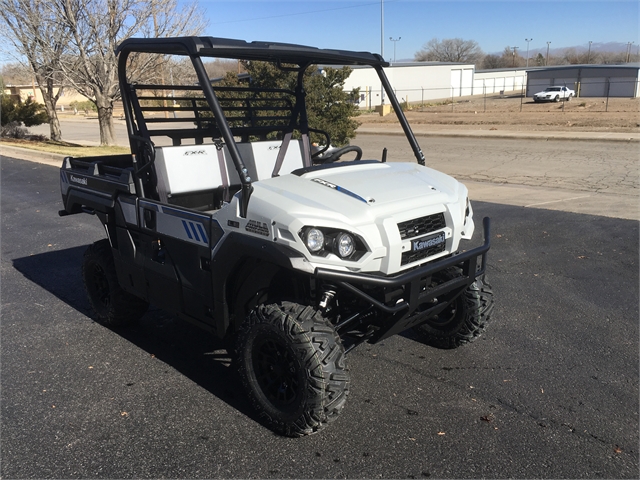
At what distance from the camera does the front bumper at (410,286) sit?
303cm

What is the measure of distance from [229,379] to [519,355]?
211cm

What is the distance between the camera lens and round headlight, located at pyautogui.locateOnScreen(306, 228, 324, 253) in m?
3.03

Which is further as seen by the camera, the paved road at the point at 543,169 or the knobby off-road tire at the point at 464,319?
the paved road at the point at 543,169

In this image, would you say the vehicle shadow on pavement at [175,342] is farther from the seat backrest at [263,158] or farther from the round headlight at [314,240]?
the seat backrest at [263,158]

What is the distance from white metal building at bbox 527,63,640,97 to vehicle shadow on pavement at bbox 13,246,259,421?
5498 centimetres

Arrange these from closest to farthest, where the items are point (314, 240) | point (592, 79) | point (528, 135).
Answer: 1. point (314, 240)
2. point (528, 135)
3. point (592, 79)

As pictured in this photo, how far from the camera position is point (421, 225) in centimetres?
338

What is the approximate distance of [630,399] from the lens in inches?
144

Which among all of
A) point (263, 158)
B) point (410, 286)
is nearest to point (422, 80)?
point (263, 158)

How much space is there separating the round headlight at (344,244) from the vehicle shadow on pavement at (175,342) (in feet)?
4.03

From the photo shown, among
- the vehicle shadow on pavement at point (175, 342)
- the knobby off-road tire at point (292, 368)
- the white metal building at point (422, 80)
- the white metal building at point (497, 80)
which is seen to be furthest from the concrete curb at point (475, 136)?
the white metal building at point (497, 80)

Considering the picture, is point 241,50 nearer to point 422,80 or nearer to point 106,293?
point 106,293

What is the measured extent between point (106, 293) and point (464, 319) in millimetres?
3010

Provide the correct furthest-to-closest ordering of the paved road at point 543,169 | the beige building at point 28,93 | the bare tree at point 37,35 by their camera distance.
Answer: the beige building at point 28,93 < the bare tree at point 37,35 < the paved road at point 543,169
